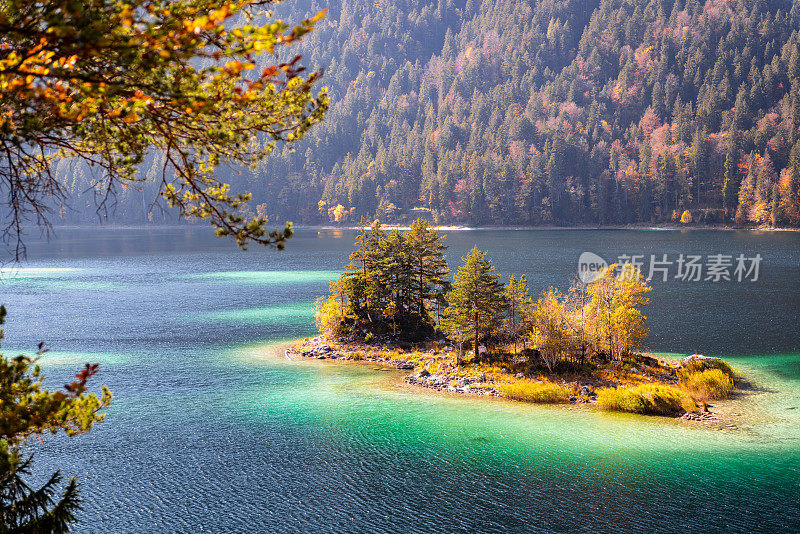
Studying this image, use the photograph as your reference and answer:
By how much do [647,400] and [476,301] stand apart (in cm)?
1458

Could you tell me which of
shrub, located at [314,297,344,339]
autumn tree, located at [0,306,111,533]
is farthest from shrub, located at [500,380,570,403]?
autumn tree, located at [0,306,111,533]

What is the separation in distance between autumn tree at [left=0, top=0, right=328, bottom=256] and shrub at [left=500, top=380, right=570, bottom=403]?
3385 centimetres

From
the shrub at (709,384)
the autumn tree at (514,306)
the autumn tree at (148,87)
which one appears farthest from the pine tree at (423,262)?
the autumn tree at (148,87)

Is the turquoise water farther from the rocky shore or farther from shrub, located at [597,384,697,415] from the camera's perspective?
the rocky shore

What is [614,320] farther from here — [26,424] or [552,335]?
[26,424]

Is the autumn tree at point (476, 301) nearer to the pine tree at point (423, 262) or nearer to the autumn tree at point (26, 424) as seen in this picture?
the pine tree at point (423, 262)

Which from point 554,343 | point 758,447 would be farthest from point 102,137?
point 554,343

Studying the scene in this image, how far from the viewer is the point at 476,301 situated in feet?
163

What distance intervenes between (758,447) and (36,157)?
34151mm

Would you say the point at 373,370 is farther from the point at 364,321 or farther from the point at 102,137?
the point at 102,137

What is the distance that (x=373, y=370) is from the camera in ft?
175

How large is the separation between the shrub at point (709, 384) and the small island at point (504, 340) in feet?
0.22

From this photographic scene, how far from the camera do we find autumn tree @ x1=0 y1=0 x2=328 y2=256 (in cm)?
801

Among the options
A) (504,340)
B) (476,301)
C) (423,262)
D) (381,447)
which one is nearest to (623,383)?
(504,340)
